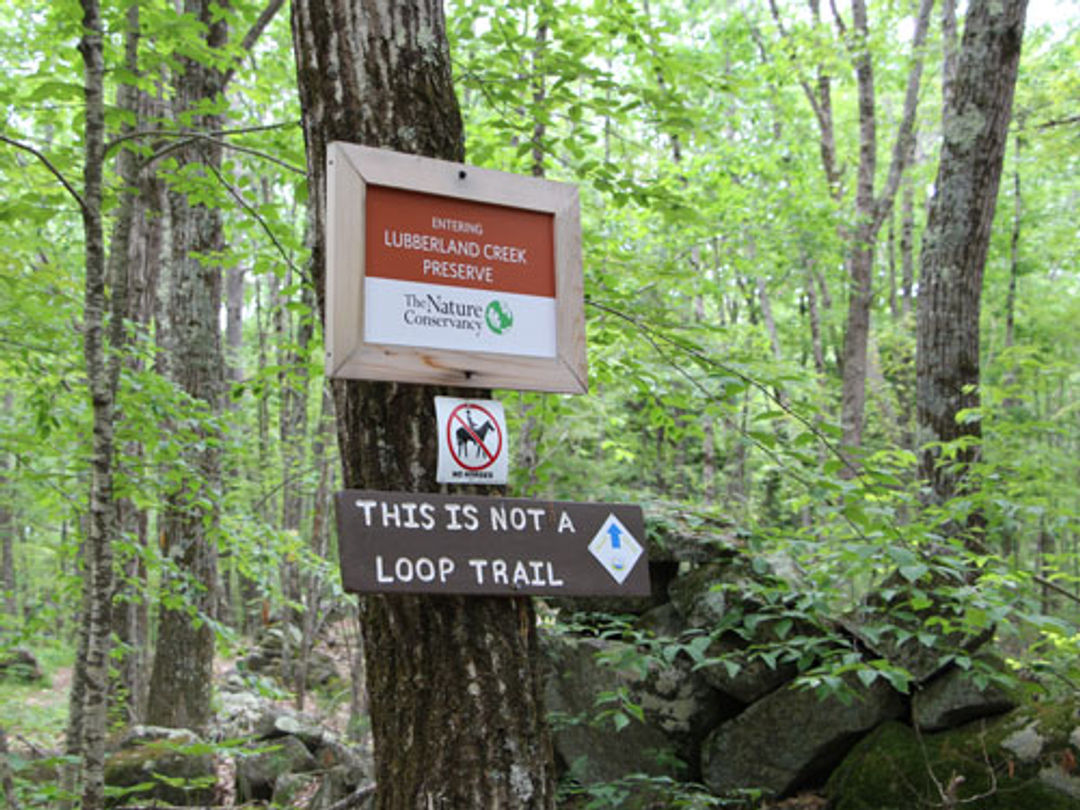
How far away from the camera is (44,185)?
4398 millimetres

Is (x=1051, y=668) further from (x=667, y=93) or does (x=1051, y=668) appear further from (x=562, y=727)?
(x=667, y=93)

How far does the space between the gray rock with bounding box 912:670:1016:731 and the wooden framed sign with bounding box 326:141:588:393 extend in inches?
128

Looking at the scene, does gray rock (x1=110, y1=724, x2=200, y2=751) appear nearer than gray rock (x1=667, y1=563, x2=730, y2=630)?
No

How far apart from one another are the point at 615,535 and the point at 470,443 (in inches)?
16.0

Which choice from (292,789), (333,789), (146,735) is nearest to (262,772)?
(292,789)

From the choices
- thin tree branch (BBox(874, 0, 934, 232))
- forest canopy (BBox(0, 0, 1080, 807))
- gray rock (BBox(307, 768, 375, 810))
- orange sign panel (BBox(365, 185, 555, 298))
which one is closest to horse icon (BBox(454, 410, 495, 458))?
orange sign panel (BBox(365, 185, 555, 298))

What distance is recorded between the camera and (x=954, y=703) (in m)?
4.28

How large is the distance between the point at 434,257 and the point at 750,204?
12.1 meters

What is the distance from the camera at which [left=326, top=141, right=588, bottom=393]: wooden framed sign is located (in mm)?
1947

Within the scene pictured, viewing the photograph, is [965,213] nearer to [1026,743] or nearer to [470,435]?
[1026,743]

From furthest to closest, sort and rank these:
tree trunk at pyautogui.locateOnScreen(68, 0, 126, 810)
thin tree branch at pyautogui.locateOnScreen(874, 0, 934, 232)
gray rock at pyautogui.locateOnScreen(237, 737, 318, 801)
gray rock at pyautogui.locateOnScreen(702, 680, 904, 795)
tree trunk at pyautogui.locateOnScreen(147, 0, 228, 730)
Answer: thin tree branch at pyautogui.locateOnScreen(874, 0, 934, 232)
gray rock at pyautogui.locateOnScreen(237, 737, 318, 801)
tree trunk at pyautogui.locateOnScreen(147, 0, 228, 730)
gray rock at pyautogui.locateOnScreen(702, 680, 904, 795)
tree trunk at pyautogui.locateOnScreen(68, 0, 126, 810)

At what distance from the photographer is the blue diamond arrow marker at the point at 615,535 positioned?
6.67ft

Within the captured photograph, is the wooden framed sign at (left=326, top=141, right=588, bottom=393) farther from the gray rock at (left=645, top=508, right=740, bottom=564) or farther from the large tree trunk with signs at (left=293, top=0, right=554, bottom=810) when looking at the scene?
the gray rock at (left=645, top=508, right=740, bottom=564)

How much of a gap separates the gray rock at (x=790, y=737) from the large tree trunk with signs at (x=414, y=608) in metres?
3.05
